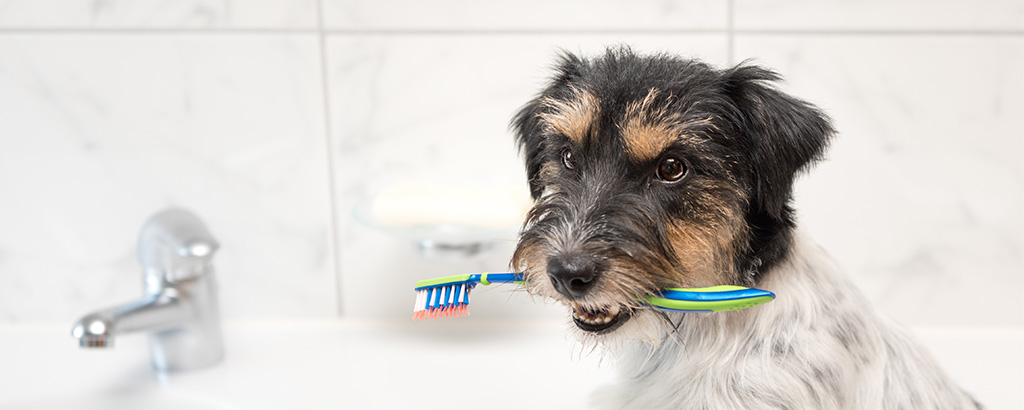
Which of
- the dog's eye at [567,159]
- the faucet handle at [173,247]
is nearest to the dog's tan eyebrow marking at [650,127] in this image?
the dog's eye at [567,159]

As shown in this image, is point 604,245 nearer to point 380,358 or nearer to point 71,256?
point 380,358

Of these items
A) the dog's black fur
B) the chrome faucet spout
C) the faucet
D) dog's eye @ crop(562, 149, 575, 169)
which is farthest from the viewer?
the faucet

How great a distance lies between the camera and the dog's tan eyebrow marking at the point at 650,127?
3.81 feet

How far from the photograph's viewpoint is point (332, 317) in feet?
7.36

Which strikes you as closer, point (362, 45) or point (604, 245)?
point (604, 245)

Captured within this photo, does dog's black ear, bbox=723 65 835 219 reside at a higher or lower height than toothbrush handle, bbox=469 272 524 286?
higher

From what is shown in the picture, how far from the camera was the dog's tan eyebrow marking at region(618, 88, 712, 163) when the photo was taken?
1.16m

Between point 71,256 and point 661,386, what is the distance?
1.90 metres

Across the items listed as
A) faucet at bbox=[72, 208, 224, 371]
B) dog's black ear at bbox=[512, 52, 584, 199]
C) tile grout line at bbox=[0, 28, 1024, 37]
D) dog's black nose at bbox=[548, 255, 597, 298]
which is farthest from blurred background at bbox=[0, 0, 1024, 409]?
dog's black nose at bbox=[548, 255, 597, 298]

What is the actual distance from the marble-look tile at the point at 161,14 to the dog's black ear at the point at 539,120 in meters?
0.81

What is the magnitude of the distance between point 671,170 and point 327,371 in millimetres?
1226

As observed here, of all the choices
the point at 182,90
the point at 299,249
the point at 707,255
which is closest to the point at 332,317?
the point at 299,249

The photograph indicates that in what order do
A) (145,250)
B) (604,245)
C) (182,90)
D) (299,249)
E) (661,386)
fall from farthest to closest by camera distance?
(299,249), (182,90), (145,250), (661,386), (604,245)

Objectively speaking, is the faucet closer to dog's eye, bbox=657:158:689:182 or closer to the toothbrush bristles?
the toothbrush bristles
